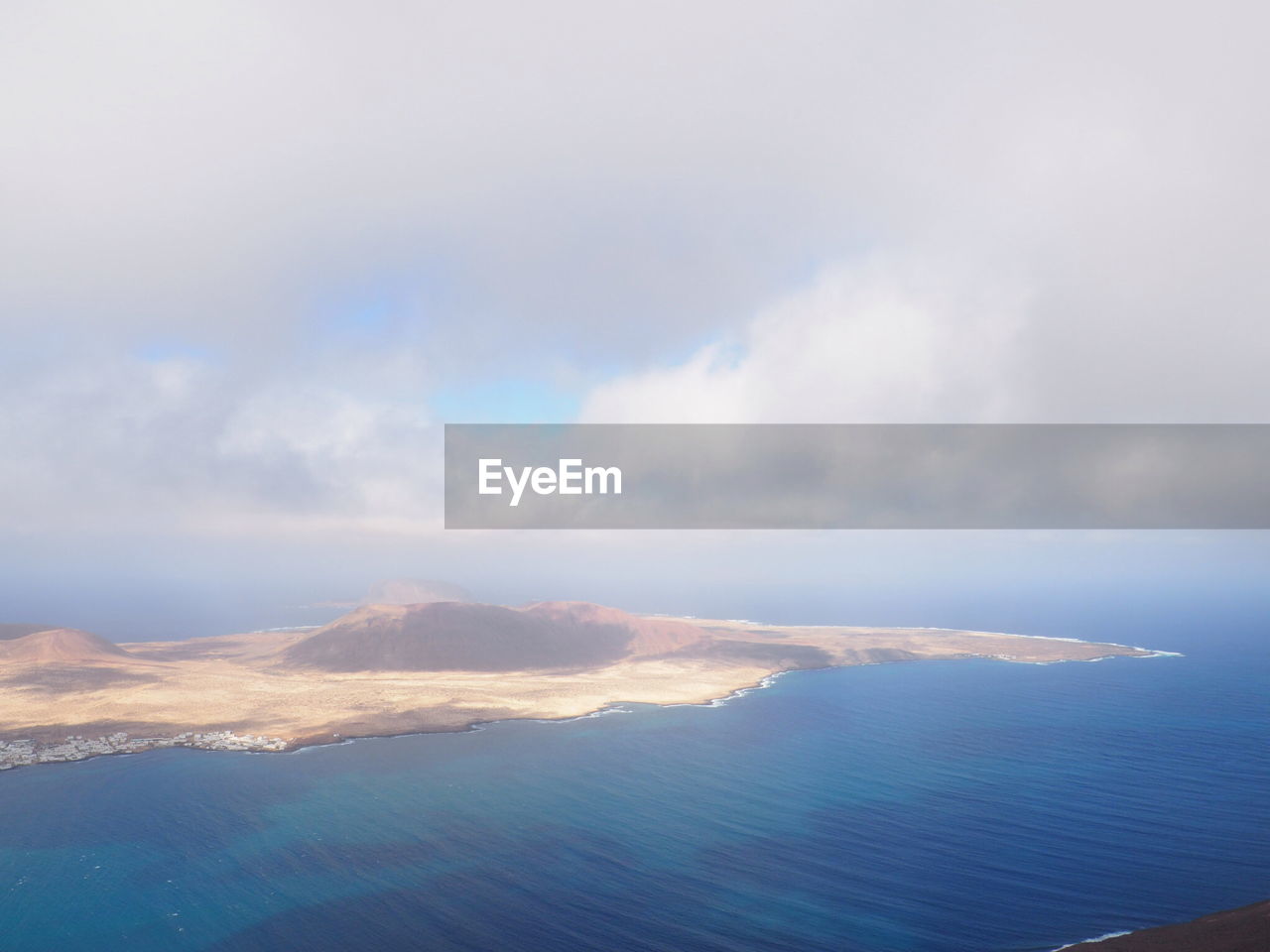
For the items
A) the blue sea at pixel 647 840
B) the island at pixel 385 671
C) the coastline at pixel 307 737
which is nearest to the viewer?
the blue sea at pixel 647 840

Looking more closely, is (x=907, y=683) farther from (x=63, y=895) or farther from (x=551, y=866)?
(x=63, y=895)

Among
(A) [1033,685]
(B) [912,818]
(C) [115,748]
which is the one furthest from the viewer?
(A) [1033,685]

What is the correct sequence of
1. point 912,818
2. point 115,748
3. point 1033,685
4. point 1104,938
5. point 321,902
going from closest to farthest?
point 1104,938
point 321,902
point 912,818
point 115,748
point 1033,685

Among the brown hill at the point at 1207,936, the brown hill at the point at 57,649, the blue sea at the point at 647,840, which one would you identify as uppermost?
the brown hill at the point at 57,649

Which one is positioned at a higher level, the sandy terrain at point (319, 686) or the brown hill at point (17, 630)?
the brown hill at point (17, 630)

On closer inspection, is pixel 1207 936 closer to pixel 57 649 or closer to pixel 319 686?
pixel 319 686

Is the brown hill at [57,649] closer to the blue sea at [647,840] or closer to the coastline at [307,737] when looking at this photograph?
the coastline at [307,737]

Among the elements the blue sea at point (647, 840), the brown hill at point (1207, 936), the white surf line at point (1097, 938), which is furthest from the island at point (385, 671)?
the brown hill at point (1207, 936)

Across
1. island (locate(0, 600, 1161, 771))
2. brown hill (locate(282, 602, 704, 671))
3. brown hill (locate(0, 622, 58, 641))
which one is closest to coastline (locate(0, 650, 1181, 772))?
island (locate(0, 600, 1161, 771))

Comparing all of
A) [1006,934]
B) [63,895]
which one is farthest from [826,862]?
[63,895]
